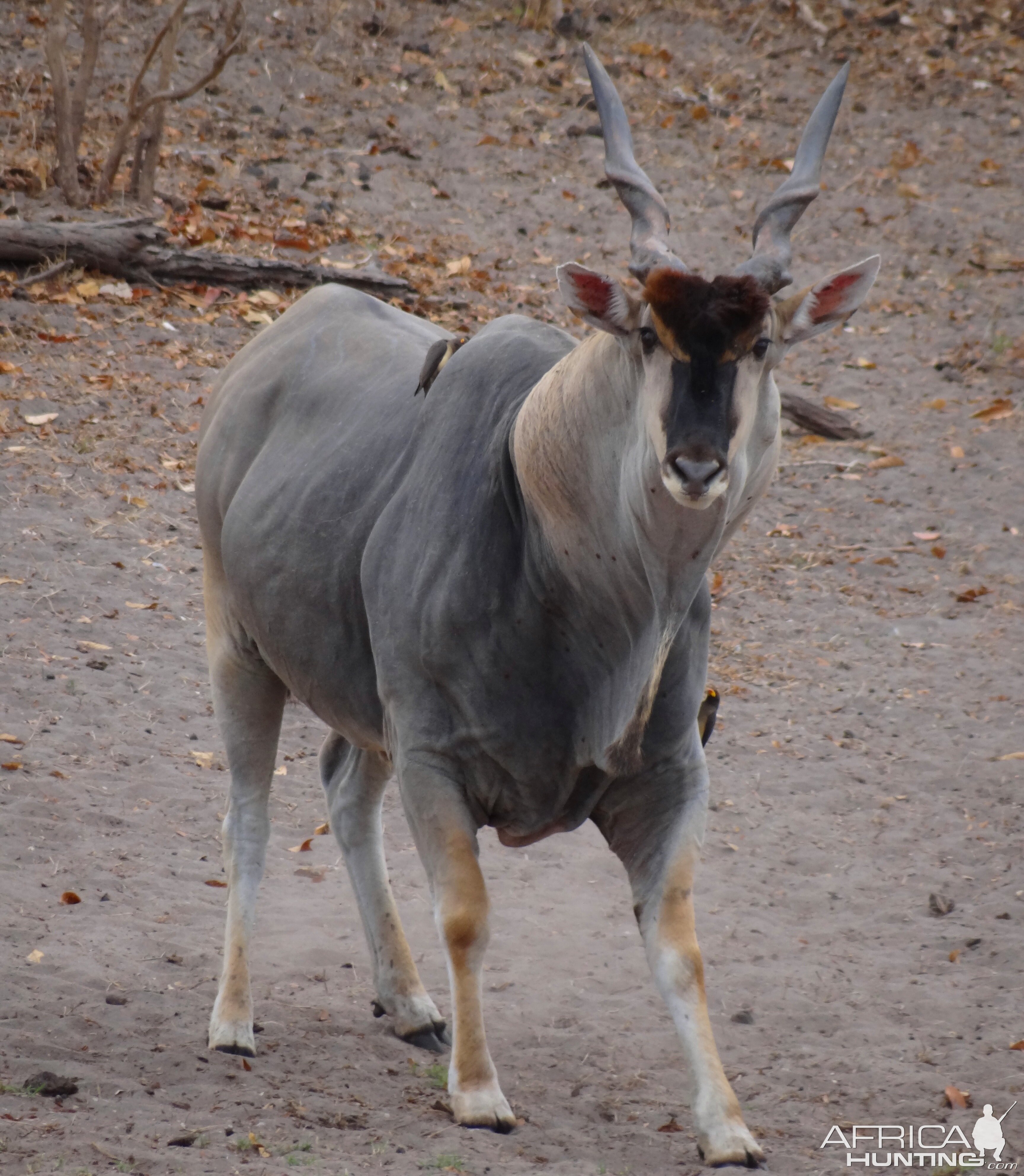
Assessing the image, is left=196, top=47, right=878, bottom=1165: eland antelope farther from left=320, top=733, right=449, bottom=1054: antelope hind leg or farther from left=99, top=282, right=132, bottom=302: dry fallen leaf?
left=99, top=282, right=132, bottom=302: dry fallen leaf

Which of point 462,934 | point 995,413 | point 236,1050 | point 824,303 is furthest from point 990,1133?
point 995,413

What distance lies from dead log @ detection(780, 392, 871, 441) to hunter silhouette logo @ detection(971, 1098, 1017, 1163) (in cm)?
653

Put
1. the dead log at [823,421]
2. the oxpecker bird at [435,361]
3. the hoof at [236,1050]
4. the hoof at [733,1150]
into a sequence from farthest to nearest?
the dead log at [823,421]
the hoof at [236,1050]
the oxpecker bird at [435,361]
the hoof at [733,1150]

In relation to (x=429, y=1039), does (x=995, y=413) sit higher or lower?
higher

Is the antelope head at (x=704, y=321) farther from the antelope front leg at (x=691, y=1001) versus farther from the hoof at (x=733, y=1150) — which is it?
the hoof at (x=733, y=1150)

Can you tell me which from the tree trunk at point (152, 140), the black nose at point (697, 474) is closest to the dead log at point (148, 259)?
the tree trunk at point (152, 140)

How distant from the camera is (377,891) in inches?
188

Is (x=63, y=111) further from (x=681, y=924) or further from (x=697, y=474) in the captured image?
(x=697, y=474)

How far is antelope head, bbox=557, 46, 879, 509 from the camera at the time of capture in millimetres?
2980

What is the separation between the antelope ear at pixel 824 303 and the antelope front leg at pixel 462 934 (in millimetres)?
1354

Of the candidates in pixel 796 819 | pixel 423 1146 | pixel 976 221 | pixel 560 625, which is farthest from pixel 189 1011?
pixel 976 221

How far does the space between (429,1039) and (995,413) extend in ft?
23.9

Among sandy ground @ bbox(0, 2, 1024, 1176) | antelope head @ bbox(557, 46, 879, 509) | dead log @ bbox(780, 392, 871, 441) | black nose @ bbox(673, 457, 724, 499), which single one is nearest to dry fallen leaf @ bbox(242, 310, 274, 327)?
sandy ground @ bbox(0, 2, 1024, 1176)

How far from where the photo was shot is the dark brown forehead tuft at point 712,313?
2992 mm
